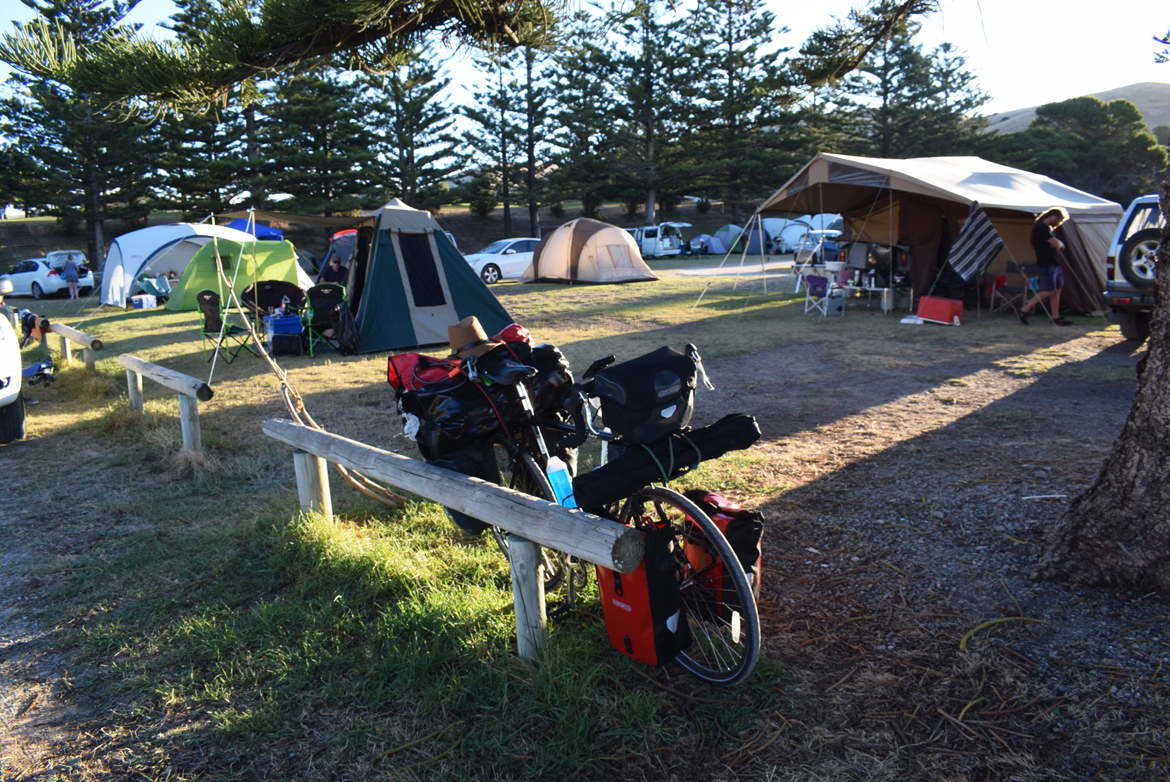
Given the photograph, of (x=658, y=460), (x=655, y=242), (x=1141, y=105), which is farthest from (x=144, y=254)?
(x=1141, y=105)

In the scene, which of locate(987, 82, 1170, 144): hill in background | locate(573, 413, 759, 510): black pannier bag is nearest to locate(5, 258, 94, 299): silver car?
locate(573, 413, 759, 510): black pannier bag

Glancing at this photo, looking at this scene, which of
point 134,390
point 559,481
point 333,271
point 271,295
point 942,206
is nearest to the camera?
point 559,481

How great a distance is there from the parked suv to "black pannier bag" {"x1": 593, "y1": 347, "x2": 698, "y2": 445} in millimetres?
7312

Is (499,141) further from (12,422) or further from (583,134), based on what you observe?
(12,422)

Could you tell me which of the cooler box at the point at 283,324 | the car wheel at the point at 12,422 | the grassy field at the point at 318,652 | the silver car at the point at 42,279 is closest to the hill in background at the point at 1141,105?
the silver car at the point at 42,279

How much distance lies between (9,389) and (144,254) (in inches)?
577

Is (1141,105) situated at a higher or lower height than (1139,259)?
higher

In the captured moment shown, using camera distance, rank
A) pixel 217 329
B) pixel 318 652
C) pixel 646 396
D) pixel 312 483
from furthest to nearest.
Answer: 1. pixel 217 329
2. pixel 312 483
3. pixel 318 652
4. pixel 646 396

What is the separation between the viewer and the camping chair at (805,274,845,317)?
38.8 feet

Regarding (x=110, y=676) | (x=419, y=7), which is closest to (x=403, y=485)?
(x=110, y=676)

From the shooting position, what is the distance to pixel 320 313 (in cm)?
984

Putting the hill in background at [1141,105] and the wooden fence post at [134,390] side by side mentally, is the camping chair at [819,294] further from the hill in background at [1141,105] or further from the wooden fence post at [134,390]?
the hill in background at [1141,105]

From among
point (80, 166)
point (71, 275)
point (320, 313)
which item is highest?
point (80, 166)

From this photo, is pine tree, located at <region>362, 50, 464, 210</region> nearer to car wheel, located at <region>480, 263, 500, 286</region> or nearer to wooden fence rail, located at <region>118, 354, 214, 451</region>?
car wheel, located at <region>480, 263, 500, 286</region>
